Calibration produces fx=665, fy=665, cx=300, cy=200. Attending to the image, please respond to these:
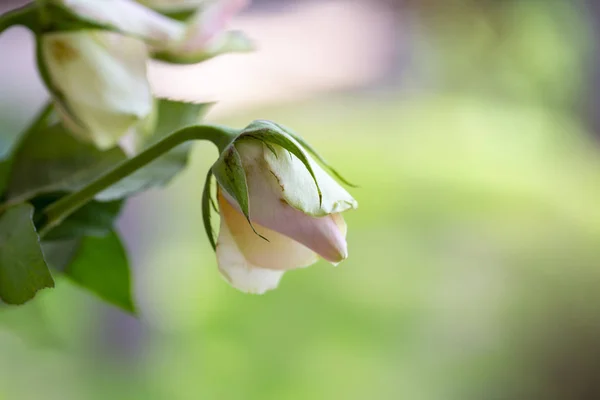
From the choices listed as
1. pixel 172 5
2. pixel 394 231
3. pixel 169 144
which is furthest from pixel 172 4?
pixel 394 231

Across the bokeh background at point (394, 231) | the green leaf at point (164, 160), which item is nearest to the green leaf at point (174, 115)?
the green leaf at point (164, 160)

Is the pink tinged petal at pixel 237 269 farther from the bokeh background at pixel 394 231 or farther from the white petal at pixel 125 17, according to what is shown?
the bokeh background at pixel 394 231

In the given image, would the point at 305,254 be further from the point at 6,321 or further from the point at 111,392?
the point at 111,392

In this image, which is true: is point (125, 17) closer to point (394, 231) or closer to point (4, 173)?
point (4, 173)

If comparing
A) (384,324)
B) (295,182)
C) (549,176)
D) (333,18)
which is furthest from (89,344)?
(333,18)

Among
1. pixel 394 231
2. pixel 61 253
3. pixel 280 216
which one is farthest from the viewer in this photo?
pixel 394 231

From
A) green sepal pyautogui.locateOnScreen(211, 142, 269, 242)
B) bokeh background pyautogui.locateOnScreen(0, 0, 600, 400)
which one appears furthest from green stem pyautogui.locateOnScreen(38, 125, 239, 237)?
bokeh background pyautogui.locateOnScreen(0, 0, 600, 400)
